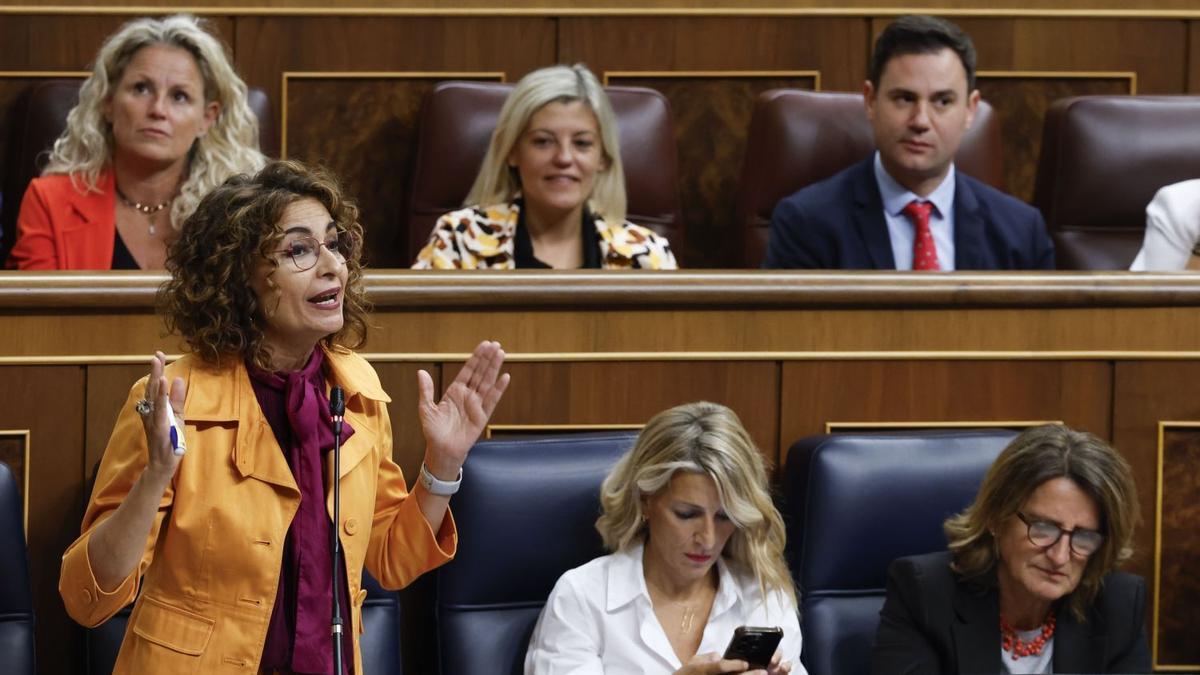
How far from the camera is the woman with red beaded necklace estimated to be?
1.37m

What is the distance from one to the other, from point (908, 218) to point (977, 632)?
0.65 meters

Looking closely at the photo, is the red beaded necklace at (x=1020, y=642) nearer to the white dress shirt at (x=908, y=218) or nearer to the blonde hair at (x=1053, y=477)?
the blonde hair at (x=1053, y=477)

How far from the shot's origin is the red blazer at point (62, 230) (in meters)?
1.81

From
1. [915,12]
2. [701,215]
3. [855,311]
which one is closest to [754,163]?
[701,215]

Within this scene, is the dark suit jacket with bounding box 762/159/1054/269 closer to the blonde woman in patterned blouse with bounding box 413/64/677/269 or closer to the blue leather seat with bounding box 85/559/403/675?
the blonde woman in patterned blouse with bounding box 413/64/677/269

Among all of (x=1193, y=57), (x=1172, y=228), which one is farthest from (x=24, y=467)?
(x=1193, y=57)

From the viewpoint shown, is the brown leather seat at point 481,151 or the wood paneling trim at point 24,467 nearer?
the wood paneling trim at point 24,467

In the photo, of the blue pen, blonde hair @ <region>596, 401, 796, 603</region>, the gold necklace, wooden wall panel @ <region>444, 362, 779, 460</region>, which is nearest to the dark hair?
wooden wall panel @ <region>444, 362, 779, 460</region>

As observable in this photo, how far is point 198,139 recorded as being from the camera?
6.16ft

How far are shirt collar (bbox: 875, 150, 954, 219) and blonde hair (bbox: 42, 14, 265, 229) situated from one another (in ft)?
2.25

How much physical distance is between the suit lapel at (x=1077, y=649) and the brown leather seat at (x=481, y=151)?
82cm

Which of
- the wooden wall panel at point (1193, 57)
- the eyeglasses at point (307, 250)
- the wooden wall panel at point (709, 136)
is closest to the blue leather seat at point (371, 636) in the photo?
the eyeglasses at point (307, 250)

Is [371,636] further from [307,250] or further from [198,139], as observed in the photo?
[198,139]

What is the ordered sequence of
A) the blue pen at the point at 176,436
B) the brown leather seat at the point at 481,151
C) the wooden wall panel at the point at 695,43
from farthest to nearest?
1. the wooden wall panel at the point at 695,43
2. the brown leather seat at the point at 481,151
3. the blue pen at the point at 176,436
